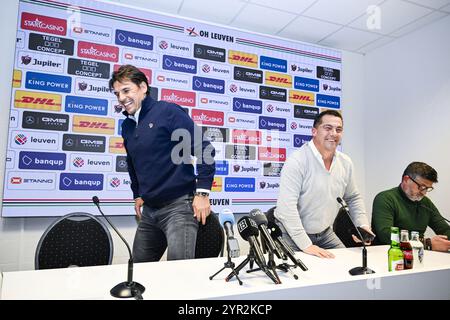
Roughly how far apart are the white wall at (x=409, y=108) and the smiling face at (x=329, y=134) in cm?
181

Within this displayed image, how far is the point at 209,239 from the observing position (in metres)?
1.98

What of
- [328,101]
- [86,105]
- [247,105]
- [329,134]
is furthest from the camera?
[328,101]

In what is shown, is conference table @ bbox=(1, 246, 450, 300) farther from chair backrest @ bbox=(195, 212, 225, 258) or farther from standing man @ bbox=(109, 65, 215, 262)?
chair backrest @ bbox=(195, 212, 225, 258)

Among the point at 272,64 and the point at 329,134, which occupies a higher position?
the point at 272,64

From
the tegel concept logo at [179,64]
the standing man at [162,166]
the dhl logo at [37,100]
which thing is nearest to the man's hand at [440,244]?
the standing man at [162,166]

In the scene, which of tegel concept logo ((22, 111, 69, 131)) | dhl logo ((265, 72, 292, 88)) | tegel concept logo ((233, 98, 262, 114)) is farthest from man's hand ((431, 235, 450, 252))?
tegel concept logo ((22, 111, 69, 131))

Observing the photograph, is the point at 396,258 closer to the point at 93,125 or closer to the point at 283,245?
the point at 283,245

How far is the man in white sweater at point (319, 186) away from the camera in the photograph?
191 centimetres

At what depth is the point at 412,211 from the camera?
2.47 metres

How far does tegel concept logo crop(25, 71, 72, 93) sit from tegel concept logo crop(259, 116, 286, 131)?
6.45 feet

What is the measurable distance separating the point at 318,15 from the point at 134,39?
1937 mm

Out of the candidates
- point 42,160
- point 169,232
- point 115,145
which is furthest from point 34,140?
point 169,232
